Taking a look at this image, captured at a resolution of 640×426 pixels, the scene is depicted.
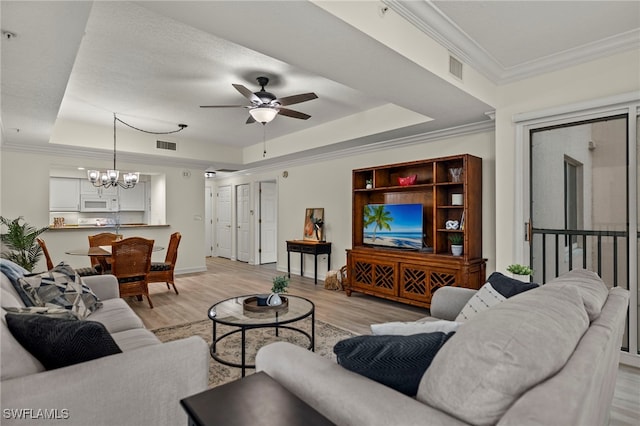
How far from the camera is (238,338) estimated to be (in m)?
3.31

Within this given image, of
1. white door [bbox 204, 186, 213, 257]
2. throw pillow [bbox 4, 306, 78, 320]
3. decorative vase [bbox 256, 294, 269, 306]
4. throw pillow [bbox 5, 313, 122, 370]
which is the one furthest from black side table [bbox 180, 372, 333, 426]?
white door [bbox 204, 186, 213, 257]

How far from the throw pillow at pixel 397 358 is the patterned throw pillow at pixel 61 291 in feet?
6.30

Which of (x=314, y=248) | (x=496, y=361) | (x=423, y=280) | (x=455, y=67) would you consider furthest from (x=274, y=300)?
(x=314, y=248)

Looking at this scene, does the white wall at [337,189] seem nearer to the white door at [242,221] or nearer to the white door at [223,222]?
the white door at [242,221]

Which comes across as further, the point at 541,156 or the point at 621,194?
the point at 541,156

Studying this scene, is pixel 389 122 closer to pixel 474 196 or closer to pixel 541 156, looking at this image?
pixel 474 196

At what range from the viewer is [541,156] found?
3.38 m

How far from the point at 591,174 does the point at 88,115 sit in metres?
6.00

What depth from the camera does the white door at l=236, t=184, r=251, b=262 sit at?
8562mm

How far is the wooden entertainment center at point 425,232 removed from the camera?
4.03m

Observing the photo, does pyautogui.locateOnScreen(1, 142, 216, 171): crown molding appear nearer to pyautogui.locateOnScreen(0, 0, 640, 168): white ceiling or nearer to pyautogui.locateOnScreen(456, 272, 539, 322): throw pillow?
pyautogui.locateOnScreen(0, 0, 640, 168): white ceiling

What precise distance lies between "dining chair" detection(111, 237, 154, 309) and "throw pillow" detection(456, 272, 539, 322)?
382cm

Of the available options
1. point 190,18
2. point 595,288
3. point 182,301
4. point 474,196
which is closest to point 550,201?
point 474,196

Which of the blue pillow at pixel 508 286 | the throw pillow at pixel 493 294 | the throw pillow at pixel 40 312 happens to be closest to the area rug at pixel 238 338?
the throw pillow at pixel 40 312
